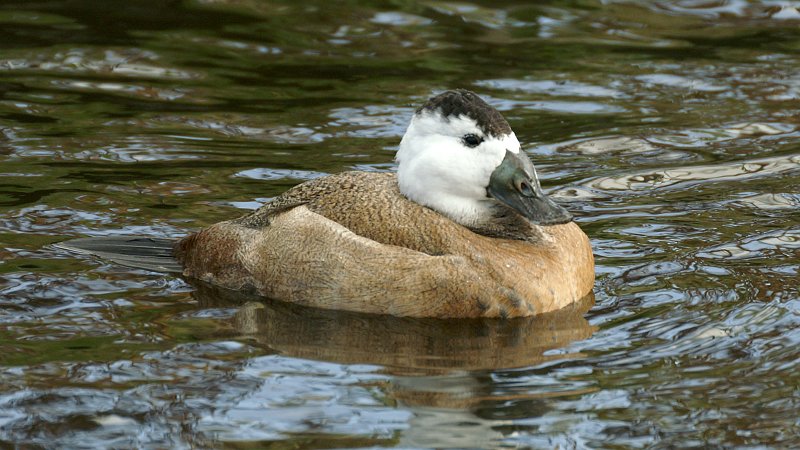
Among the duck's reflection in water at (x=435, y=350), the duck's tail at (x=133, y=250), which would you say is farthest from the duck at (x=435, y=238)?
the duck's tail at (x=133, y=250)

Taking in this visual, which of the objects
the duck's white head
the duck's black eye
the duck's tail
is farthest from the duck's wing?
the duck's black eye

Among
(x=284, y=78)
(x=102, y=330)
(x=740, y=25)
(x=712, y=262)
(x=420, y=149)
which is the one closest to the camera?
(x=102, y=330)

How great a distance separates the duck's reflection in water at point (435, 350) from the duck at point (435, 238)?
4.4 inches

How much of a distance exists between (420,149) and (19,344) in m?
2.49

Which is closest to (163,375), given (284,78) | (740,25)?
(284,78)

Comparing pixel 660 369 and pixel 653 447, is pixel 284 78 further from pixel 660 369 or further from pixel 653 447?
pixel 653 447

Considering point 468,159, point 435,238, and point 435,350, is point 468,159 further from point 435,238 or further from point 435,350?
point 435,350

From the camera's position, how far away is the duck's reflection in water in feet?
20.9

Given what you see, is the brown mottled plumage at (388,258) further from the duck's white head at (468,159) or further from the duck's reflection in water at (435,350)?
the duck's white head at (468,159)

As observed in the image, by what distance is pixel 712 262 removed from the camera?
866 centimetres

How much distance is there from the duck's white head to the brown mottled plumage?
0.20 metres

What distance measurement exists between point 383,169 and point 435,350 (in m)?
3.73

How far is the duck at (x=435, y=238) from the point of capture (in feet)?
25.7

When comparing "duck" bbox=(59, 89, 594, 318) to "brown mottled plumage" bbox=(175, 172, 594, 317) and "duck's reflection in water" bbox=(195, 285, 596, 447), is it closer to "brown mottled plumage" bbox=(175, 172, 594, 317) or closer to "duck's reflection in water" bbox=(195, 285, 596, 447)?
"brown mottled plumage" bbox=(175, 172, 594, 317)
